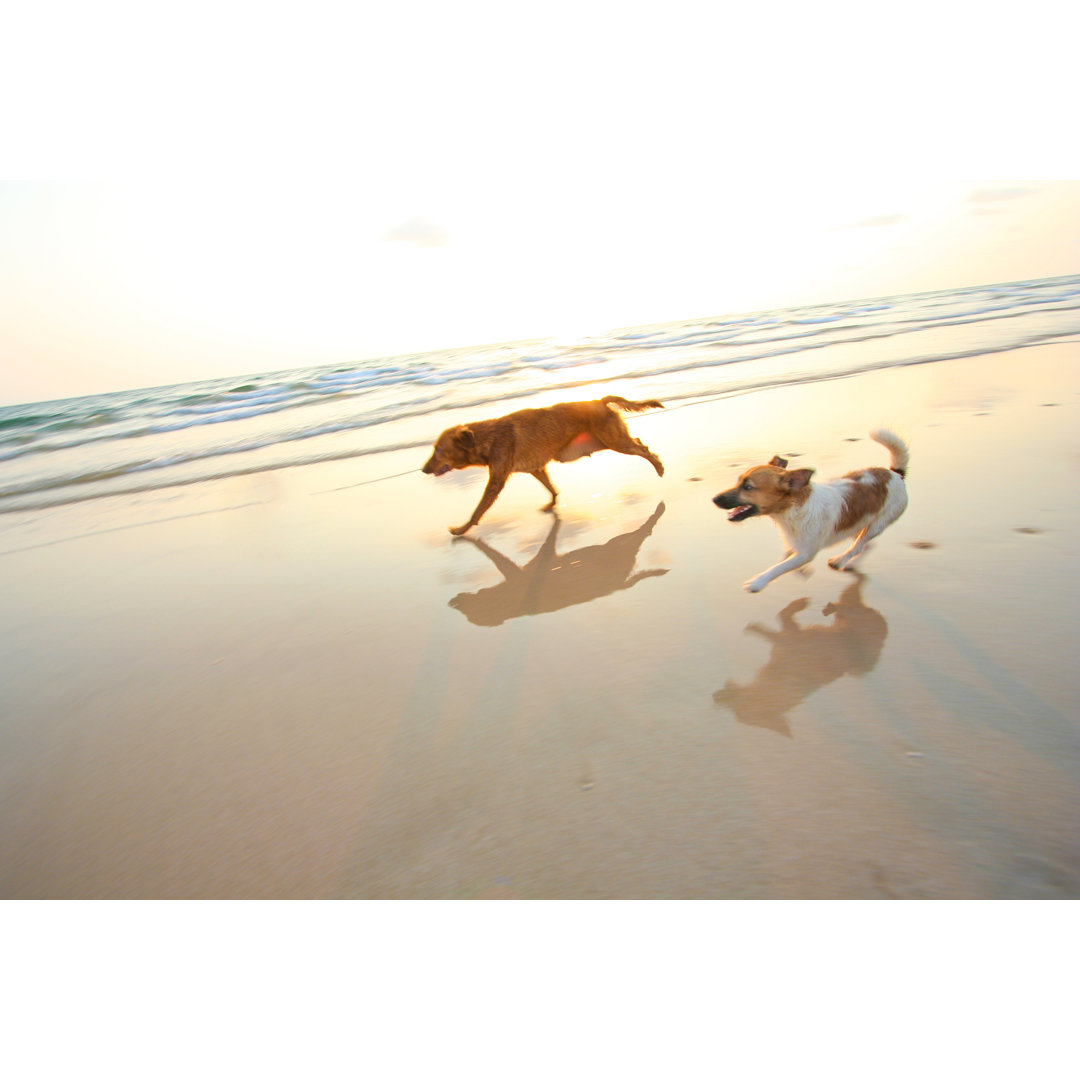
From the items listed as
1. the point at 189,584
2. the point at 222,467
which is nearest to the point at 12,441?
the point at 222,467

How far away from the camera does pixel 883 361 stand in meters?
10.7

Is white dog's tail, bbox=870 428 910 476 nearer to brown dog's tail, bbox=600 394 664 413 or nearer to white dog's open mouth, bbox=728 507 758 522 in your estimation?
white dog's open mouth, bbox=728 507 758 522

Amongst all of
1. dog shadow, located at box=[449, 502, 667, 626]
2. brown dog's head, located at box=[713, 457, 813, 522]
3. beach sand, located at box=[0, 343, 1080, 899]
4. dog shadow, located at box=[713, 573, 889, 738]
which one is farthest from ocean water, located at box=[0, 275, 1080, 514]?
dog shadow, located at box=[713, 573, 889, 738]

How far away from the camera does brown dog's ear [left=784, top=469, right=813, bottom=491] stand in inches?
128

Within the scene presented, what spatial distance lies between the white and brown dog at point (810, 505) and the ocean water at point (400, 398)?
6018 mm

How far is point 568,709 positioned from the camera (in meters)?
2.60

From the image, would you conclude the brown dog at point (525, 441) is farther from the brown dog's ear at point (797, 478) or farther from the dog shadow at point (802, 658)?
the dog shadow at point (802, 658)

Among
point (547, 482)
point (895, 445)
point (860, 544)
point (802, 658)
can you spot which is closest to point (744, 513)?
point (860, 544)

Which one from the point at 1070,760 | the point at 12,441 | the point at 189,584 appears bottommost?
the point at 1070,760

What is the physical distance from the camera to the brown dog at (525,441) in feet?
16.7

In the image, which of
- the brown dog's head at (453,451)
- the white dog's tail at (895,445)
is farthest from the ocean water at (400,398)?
the white dog's tail at (895,445)

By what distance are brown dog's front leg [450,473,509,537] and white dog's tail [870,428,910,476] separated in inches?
105

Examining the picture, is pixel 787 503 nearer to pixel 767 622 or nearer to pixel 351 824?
pixel 767 622

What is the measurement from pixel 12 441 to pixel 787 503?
57.2 feet
